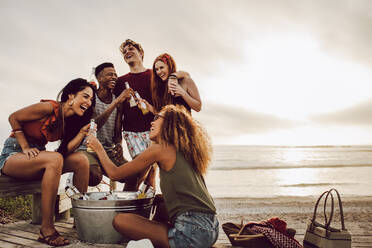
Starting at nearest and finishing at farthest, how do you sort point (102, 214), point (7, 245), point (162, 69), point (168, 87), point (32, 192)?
point (102, 214) → point (7, 245) → point (32, 192) → point (168, 87) → point (162, 69)

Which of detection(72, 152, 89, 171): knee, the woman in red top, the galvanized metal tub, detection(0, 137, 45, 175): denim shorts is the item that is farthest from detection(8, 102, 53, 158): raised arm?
the galvanized metal tub

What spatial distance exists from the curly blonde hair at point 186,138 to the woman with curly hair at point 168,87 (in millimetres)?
896

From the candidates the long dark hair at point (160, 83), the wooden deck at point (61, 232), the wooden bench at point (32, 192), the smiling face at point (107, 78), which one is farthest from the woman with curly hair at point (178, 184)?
the smiling face at point (107, 78)

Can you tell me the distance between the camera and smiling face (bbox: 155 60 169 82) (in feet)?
12.1

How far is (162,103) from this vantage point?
3.71 metres

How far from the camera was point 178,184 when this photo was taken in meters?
2.48

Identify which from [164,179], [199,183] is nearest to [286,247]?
[199,183]

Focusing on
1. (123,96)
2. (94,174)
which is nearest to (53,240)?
(94,174)

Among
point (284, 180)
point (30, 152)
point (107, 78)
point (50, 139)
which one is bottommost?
point (284, 180)

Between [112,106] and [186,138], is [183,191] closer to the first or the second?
[186,138]

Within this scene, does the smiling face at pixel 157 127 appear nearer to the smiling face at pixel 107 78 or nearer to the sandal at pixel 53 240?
the sandal at pixel 53 240

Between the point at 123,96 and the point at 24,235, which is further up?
the point at 123,96

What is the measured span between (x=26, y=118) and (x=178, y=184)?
1.68 metres

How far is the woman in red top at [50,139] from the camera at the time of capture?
294 cm
